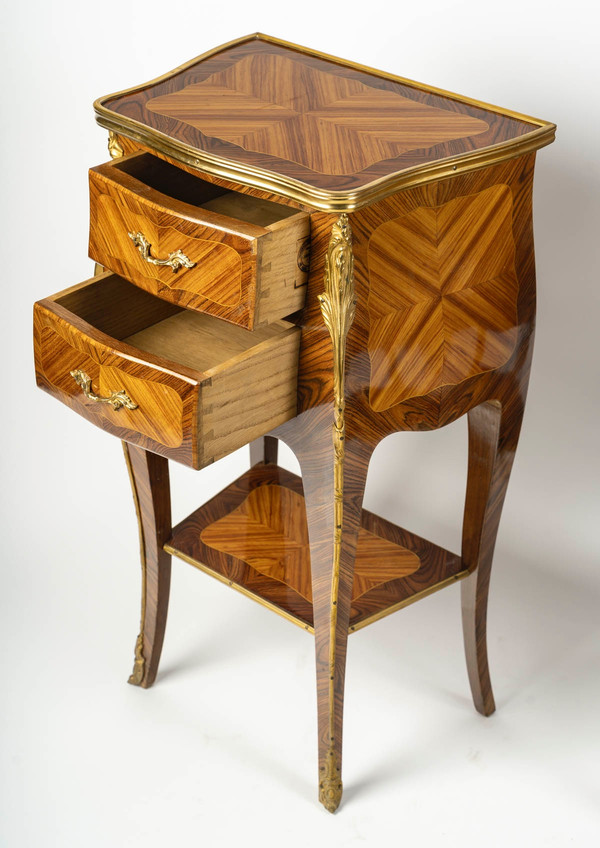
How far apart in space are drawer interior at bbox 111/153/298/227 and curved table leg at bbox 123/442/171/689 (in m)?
0.43

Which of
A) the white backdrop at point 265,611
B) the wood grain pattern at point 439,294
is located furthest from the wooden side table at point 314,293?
the white backdrop at point 265,611

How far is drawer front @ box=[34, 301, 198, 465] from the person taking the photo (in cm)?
182

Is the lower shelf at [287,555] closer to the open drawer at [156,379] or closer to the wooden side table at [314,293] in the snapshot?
the wooden side table at [314,293]

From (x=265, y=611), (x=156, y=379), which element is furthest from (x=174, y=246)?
(x=265, y=611)

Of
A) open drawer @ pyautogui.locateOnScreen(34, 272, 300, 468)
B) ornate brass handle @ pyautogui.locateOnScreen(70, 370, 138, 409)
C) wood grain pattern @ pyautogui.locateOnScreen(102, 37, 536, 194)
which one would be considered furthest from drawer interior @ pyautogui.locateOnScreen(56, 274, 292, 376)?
wood grain pattern @ pyautogui.locateOnScreen(102, 37, 536, 194)

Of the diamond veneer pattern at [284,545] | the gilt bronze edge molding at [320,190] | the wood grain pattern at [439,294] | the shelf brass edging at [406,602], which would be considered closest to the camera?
the gilt bronze edge molding at [320,190]

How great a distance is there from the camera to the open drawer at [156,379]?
1.82m

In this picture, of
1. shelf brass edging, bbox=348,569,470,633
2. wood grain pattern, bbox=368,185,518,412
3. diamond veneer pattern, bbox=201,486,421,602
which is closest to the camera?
wood grain pattern, bbox=368,185,518,412

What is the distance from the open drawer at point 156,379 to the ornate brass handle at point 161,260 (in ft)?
0.41

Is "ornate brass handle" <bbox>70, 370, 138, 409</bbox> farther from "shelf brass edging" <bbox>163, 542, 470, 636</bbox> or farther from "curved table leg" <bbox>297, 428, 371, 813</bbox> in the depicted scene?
"shelf brass edging" <bbox>163, 542, 470, 636</bbox>

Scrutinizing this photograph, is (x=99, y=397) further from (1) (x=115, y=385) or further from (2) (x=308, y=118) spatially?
(2) (x=308, y=118)

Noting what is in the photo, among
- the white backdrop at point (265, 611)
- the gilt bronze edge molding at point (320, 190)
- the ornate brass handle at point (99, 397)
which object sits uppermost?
the gilt bronze edge molding at point (320, 190)

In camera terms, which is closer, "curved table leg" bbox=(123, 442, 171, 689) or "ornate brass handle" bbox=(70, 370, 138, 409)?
"ornate brass handle" bbox=(70, 370, 138, 409)

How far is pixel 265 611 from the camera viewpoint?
2773mm
